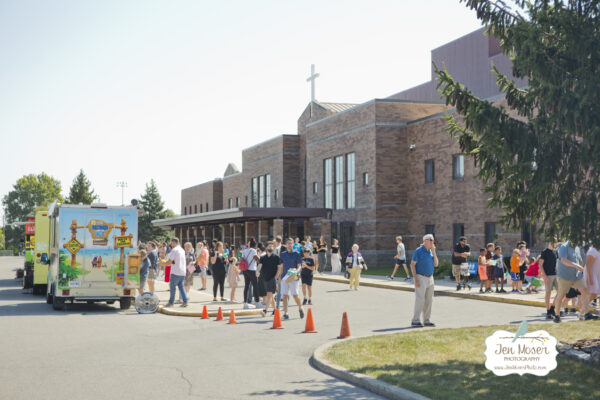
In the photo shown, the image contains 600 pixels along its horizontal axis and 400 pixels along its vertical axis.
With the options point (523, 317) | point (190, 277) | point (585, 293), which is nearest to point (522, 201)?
point (585, 293)

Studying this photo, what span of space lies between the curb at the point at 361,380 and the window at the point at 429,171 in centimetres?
2890

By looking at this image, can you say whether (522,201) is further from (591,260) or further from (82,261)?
(82,261)

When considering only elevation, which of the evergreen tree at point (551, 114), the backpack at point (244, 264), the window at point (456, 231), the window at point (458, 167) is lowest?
the backpack at point (244, 264)

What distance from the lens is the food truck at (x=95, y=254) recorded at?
1791cm

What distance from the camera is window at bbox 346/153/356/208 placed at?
43.9m

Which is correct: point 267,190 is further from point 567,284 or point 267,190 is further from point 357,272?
point 567,284

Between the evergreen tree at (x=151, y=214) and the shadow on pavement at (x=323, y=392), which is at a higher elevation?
the evergreen tree at (x=151, y=214)

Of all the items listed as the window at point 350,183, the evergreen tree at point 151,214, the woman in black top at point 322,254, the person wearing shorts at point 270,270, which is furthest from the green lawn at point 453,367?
the evergreen tree at point 151,214

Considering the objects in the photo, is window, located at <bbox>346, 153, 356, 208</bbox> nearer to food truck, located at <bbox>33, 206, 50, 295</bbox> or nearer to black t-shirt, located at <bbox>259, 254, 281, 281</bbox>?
food truck, located at <bbox>33, 206, 50, 295</bbox>

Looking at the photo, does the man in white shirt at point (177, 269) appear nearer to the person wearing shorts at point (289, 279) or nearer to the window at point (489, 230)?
the person wearing shorts at point (289, 279)

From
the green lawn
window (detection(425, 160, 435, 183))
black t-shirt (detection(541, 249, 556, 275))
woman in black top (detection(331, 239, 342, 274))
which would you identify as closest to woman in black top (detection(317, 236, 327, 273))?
woman in black top (detection(331, 239, 342, 274))

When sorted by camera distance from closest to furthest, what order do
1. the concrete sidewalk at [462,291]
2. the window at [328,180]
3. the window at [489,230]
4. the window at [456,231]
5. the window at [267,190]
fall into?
the concrete sidewalk at [462,291], the window at [489,230], the window at [456,231], the window at [328,180], the window at [267,190]

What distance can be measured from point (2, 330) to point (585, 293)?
38.4 ft

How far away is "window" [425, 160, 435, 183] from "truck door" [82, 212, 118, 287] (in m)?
23.9
